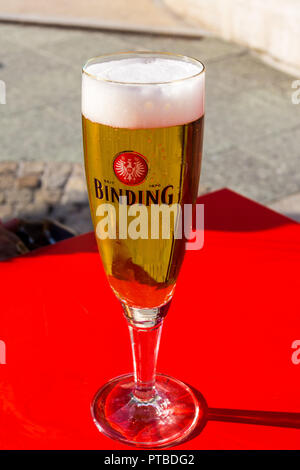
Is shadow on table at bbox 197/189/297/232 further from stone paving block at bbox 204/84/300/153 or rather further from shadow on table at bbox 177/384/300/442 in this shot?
stone paving block at bbox 204/84/300/153

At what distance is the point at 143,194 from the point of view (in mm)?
856

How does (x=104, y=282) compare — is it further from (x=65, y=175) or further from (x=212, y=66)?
(x=212, y=66)

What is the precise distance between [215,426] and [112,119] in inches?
18.0

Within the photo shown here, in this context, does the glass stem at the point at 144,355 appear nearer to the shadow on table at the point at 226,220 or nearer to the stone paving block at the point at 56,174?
the shadow on table at the point at 226,220

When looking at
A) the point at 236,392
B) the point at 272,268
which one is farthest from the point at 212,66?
the point at 236,392

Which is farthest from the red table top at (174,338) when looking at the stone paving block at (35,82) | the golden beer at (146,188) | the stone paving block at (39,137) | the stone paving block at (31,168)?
the stone paving block at (35,82)

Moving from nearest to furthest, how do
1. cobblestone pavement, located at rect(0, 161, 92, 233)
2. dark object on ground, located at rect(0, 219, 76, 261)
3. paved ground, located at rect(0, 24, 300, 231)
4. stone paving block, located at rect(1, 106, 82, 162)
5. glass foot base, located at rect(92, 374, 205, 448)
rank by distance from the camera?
glass foot base, located at rect(92, 374, 205, 448), dark object on ground, located at rect(0, 219, 76, 261), cobblestone pavement, located at rect(0, 161, 92, 233), paved ground, located at rect(0, 24, 300, 231), stone paving block, located at rect(1, 106, 82, 162)

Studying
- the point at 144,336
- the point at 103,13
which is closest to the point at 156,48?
the point at 103,13

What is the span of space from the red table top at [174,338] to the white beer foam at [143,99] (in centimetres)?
42

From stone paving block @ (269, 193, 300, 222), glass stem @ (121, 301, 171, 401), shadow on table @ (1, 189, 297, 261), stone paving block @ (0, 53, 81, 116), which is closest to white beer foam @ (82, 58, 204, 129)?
glass stem @ (121, 301, 171, 401)

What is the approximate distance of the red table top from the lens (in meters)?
0.95

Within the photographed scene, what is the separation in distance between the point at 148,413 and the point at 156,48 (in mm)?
5500

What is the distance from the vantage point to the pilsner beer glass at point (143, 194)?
84 centimetres

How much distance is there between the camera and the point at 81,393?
1.02 metres
